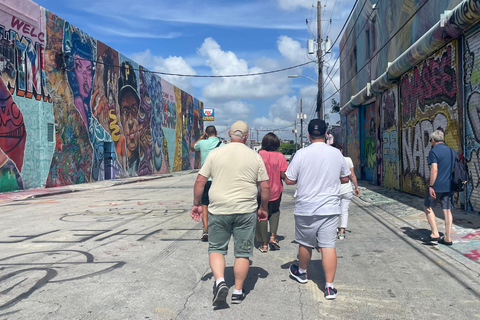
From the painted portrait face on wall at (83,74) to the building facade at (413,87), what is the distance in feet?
44.8

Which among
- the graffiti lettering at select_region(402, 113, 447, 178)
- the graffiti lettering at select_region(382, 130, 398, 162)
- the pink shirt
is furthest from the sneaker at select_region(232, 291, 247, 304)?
the graffiti lettering at select_region(382, 130, 398, 162)

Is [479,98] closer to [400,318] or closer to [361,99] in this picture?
[400,318]

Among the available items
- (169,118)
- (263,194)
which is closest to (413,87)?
(263,194)

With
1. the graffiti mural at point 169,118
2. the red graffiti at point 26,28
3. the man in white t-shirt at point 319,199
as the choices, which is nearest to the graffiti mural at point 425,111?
the man in white t-shirt at point 319,199

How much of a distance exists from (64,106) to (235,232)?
1782cm

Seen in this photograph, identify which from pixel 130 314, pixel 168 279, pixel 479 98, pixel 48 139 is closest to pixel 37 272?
pixel 168 279

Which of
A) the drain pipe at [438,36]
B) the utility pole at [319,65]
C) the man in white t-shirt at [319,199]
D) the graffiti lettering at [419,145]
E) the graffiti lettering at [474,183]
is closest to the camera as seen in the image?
the man in white t-shirt at [319,199]

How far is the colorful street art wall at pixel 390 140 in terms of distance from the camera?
46.7ft

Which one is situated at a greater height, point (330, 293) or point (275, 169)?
point (275, 169)

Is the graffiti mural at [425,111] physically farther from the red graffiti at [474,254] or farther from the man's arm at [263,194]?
the man's arm at [263,194]

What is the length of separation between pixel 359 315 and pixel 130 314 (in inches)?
76.7

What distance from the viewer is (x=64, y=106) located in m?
19.5

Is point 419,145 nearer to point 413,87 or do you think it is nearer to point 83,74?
point 413,87

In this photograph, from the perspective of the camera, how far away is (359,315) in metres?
3.51
